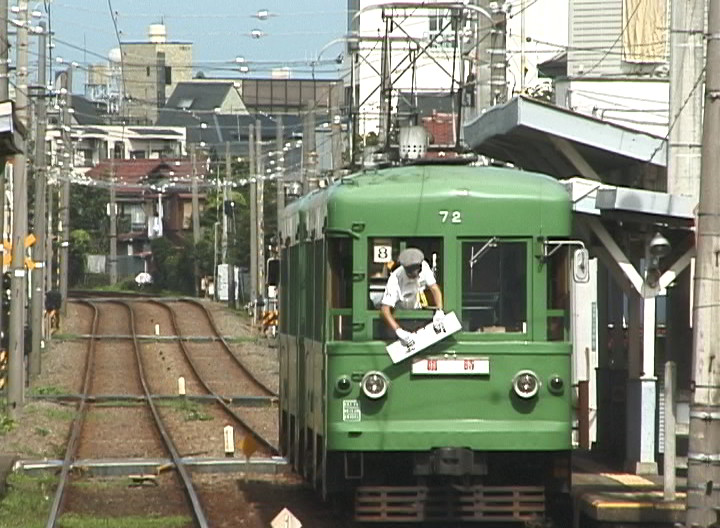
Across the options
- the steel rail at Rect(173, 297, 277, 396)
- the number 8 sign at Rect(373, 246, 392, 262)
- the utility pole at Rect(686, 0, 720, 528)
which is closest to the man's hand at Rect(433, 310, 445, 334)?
the number 8 sign at Rect(373, 246, 392, 262)

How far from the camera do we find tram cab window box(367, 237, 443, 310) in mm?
12469

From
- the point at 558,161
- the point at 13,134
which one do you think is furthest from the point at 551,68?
the point at 13,134

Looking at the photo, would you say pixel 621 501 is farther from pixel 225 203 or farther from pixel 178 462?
pixel 225 203

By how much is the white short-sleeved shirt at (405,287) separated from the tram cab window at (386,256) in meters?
0.20

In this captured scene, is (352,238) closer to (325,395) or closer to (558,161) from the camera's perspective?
(325,395)

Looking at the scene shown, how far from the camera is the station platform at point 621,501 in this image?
11.7 meters

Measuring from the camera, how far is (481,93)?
19.9m

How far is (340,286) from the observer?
1258 centimetres

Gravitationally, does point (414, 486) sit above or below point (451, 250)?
below

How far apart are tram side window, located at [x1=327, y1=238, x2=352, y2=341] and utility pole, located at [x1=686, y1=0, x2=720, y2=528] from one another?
120 inches

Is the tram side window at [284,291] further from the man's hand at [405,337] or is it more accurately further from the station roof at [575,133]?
the man's hand at [405,337]

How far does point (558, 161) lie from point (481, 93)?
371cm

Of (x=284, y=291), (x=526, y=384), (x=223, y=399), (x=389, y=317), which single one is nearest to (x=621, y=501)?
(x=526, y=384)

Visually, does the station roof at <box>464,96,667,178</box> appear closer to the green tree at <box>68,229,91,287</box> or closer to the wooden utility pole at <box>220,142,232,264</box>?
the wooden utility pole at <box>220,142,232,264</box>
